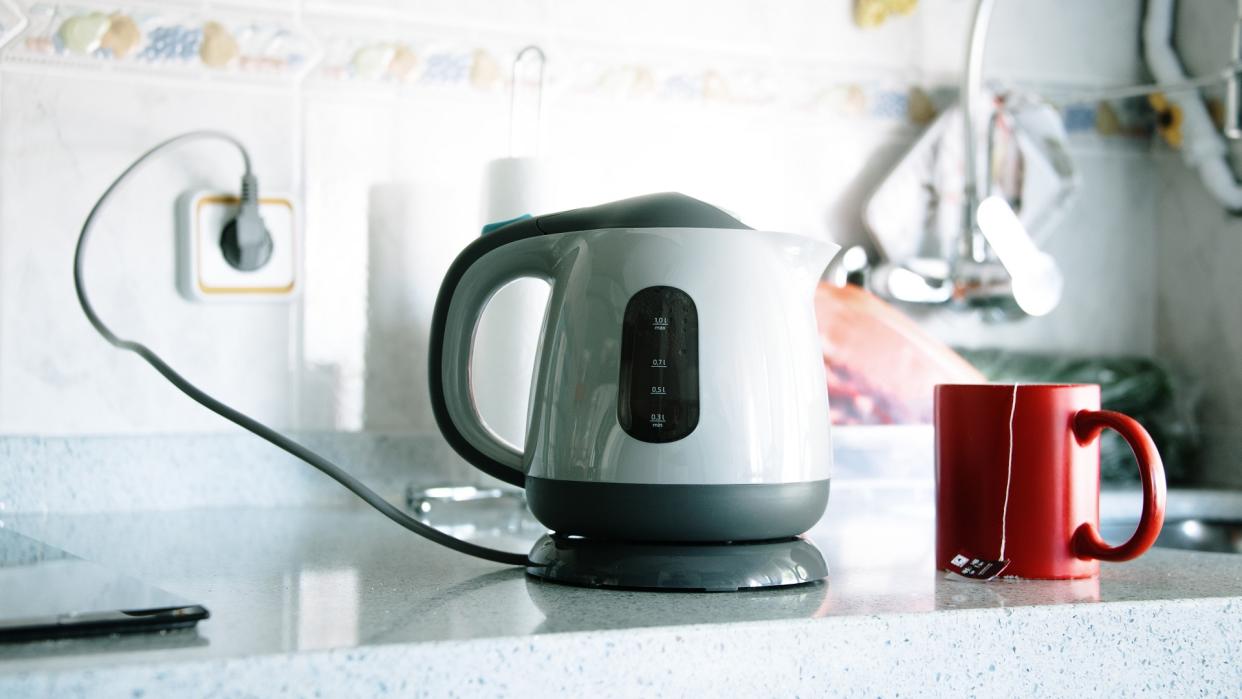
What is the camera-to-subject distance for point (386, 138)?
3.24 ft

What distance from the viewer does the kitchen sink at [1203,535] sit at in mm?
1052

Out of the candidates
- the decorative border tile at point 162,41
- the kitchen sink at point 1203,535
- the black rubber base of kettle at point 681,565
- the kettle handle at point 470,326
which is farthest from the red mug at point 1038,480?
the decorative border tile at point 162,41

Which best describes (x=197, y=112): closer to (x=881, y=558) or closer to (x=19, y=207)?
(x=19, y=207)

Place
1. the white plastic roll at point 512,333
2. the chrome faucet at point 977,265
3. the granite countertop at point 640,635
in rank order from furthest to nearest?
the chrome faucet at point 977,265 → the white plastic roll at point 512,333 → the granite countertop at point 640,635

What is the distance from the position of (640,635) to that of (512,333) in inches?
17.9

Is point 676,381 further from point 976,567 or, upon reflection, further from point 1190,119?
point 1190,119

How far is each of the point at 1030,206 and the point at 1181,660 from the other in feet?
2.37

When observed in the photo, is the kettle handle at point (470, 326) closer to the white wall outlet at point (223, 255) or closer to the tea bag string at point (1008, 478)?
the tea bag string at point (1008, 478)

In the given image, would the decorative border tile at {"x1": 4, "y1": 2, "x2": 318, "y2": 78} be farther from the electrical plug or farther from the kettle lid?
the kettle lid

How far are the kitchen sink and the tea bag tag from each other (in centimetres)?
53

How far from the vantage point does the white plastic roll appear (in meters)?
0.87

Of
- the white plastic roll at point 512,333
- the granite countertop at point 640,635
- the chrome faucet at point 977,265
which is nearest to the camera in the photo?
the granite countertop at point 640,635

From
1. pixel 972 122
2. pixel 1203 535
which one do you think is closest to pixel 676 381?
pixel 972 122

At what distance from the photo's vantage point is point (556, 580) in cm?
56
